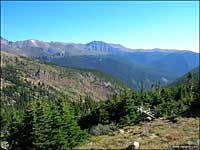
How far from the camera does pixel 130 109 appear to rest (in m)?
66.6

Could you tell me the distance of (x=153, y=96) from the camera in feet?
289

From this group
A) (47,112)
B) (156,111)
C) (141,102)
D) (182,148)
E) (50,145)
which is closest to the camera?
(182,148)

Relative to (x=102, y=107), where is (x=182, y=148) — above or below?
above

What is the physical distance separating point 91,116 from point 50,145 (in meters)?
26.9

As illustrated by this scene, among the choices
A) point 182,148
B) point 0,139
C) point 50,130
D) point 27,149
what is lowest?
point 0,139

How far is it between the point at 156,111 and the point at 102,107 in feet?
37.5

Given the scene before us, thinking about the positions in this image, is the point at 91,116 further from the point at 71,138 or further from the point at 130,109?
the point at 71,138

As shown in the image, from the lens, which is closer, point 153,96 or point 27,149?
point 27,149

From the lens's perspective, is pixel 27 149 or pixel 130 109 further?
pixel 130 109

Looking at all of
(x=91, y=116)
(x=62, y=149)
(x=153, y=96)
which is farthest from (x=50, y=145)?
(x=153, y=96)

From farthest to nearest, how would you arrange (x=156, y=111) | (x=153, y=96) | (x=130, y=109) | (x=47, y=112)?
(x=153, y=96)
(x=156, y=111)
(x=130, y=109)
(x=47, y=112)

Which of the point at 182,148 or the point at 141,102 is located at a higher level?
the point at 182,148

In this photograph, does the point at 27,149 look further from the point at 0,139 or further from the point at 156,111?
the point at 0,139

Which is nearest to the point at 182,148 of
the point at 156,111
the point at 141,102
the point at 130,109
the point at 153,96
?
the point at 130,109
